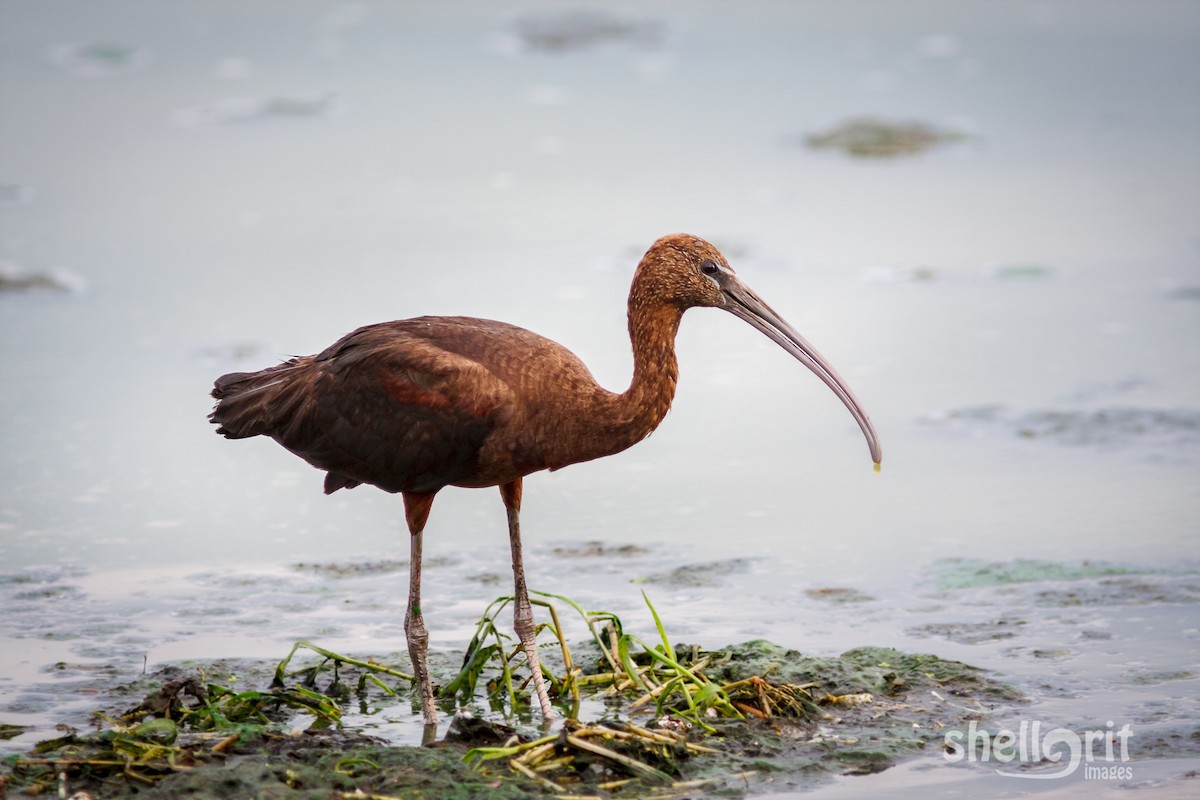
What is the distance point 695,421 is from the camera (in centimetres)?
1010

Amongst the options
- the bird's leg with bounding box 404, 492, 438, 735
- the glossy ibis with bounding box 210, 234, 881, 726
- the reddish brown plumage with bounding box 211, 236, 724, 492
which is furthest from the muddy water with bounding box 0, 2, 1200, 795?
the reddish brown plumage with bounding box 211, 236, 724, 492

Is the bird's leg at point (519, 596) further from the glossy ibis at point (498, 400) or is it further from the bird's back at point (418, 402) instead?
the bird's back at point (418, 402)

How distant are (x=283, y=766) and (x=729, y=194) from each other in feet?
29.0

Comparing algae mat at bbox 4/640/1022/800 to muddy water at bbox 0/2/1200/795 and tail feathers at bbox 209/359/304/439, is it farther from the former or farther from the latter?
tail feathers at bbox 209/359/304/439

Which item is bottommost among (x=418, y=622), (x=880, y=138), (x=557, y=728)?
(x=557, y=728)

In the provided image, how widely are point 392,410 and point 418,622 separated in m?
0.81

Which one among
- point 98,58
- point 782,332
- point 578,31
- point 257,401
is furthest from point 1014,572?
point 98,58

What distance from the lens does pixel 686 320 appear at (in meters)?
11.9

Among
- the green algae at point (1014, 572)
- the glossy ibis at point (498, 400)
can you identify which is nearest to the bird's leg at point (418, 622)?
the glossy ibis at point (498, 400)

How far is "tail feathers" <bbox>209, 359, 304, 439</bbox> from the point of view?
23.4 ft

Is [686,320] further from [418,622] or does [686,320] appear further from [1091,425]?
[418,622]

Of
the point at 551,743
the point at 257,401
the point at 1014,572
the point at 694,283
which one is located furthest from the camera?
the point at 1014,572

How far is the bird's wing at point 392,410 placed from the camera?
6.58m

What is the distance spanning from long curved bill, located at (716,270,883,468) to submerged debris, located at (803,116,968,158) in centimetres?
868
